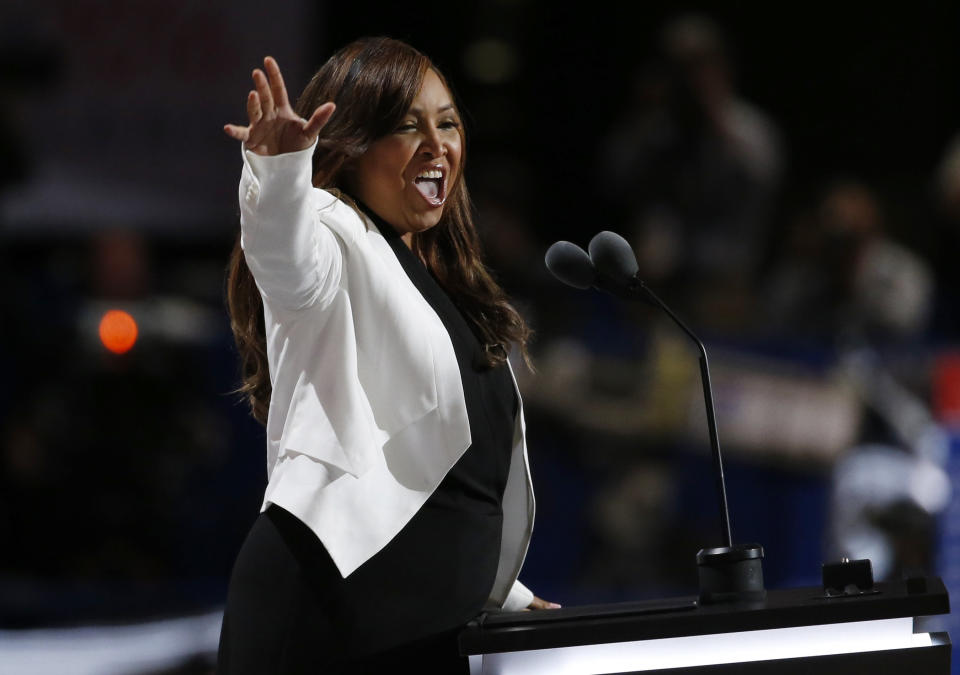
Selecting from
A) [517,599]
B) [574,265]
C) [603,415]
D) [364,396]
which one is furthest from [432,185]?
[603,415]

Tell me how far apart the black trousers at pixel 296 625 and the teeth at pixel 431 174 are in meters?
0.57

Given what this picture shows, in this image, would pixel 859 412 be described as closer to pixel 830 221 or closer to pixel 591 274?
pixel 830 221

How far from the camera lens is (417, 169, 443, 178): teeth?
2281 mm

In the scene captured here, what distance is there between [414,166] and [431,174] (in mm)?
32

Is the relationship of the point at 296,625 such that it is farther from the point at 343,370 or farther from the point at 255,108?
the point at 255,108

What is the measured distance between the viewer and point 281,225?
1.92 m

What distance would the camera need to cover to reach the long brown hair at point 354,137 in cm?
224

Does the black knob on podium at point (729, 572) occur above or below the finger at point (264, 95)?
below

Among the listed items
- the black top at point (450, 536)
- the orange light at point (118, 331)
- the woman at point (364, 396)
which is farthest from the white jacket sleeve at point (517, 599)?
the orange light at point (118, 331)

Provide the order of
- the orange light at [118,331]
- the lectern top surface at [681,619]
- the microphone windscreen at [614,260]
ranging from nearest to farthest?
the lectern top surface at [681,619], the microphone windscreen at [614,260], the orange light at [118,331]

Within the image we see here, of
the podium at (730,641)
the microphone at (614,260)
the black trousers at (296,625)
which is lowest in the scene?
the podium at (730,641)

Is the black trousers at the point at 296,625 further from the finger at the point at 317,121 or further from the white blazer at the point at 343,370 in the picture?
the finger at the point at 317,121

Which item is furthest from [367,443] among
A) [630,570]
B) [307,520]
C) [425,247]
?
[630,570]

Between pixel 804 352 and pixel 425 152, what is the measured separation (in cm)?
342
